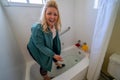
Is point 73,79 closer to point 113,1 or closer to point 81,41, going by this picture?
point 81,41

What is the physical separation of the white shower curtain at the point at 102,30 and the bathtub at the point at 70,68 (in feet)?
0.52

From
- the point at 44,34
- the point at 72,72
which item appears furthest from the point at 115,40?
the point at 44,34

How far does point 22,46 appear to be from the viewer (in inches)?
54.6

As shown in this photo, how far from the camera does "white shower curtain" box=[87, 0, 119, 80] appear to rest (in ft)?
3.06

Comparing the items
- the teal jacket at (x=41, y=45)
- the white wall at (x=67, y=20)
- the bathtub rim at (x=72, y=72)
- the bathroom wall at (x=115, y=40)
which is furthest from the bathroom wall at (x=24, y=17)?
the bathroom wall at (x=115, y=40)

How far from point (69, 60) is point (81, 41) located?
51 centimetres

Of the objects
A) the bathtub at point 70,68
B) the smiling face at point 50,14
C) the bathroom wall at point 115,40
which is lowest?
the bathtub at point 70,68

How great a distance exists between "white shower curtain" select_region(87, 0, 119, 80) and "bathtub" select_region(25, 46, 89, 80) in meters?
0.16

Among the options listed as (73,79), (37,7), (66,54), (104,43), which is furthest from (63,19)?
(73,79)

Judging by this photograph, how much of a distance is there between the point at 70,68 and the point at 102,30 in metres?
0.76

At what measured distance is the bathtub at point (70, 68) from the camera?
120 centimetres

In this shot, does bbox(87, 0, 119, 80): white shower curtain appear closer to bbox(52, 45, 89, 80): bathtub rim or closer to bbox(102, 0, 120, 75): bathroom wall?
bbox(52, 45, 89, 80): bathtub rim

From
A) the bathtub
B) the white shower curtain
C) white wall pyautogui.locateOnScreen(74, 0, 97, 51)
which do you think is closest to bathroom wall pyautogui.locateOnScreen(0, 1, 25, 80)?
the bathtub

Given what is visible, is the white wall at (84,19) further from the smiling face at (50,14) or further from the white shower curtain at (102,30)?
the smiling face at (50,14)
